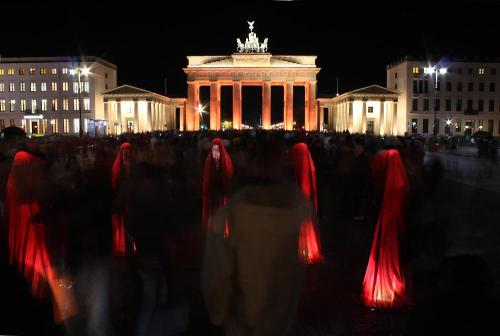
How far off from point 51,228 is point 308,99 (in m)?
76.0

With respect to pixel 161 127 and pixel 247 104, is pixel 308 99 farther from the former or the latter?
pixel 247 104

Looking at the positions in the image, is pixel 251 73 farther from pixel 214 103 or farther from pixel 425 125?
pixel 425 125

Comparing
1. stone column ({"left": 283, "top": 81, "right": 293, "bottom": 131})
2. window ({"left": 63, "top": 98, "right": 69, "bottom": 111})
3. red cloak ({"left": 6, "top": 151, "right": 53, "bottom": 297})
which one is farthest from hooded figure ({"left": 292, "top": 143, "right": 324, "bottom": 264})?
window ({"left": 63, "top": 98, "right": 69, "bottom": 111})

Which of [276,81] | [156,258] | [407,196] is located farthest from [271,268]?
[276,81]

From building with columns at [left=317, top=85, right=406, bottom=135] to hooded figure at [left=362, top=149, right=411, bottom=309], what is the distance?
70939mm

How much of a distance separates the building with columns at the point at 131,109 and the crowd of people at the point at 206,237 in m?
69.7

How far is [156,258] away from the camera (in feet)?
23.4

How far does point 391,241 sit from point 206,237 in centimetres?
227

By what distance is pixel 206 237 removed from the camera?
5.70m

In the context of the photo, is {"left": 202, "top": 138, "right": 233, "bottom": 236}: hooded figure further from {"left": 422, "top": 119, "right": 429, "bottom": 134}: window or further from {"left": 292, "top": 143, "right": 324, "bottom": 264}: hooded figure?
{"left": 422, "top": 119, "right": 429, "bottom": 134}: window

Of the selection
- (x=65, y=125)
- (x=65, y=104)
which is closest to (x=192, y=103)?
(x=65, y=104)

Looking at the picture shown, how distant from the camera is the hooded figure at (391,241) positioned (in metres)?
6.35

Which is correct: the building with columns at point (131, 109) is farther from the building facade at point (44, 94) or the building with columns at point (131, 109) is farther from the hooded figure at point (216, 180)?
the hooded figure at point (216, 180)

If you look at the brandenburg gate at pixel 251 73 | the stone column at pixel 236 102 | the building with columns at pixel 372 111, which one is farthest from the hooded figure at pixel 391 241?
the stone column at pixel 236 102
